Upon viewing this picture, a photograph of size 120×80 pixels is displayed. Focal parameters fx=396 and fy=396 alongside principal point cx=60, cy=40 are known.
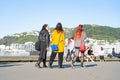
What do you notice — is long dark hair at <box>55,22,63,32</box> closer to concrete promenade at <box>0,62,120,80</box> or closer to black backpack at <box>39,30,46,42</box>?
black backpack at <box>39,30,46,42</box>

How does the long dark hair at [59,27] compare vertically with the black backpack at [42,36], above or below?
above

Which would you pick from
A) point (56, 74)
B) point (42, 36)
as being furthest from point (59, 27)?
point (56, 74)

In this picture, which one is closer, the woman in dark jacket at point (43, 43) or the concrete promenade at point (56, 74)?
the concrete promenade at point (56, 74)

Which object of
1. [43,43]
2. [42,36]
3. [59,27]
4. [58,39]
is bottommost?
[43,43]

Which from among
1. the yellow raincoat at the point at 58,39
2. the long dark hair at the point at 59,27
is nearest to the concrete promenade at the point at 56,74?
the yellow raincoat at the point at 58,39

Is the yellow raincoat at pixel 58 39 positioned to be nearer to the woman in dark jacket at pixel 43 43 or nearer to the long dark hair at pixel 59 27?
the long dark hair at pixel 59 27

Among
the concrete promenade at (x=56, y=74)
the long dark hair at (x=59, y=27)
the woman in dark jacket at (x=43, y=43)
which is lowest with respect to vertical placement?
the concrete promenade at (x=56, y=74)

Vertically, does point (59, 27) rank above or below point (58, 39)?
above

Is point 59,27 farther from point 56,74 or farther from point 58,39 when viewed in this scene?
point 56,74

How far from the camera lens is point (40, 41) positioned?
15.5 meters

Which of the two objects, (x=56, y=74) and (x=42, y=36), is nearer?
(x=56, y=74)

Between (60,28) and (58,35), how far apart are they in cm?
29

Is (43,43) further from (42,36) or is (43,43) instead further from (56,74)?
(56,74)

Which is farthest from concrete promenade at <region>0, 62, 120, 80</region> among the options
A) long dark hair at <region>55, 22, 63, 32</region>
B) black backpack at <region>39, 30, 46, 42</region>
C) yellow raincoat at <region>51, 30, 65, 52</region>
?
long dark hair at <region>55, 22, 63, 32</region>
